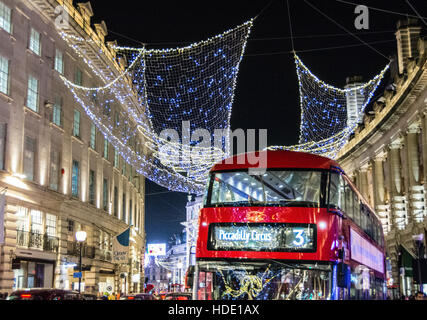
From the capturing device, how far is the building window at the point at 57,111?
107ft

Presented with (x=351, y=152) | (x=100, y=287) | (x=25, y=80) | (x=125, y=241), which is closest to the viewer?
(x=25, y=80)

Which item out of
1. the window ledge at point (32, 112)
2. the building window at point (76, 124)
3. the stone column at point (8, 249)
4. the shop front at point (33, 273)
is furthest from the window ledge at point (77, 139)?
the stone column at point (8, 249)

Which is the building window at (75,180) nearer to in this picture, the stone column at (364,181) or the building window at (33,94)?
the building window at (33,94)

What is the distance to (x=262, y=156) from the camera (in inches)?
632

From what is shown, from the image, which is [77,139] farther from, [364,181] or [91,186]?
[364,181]

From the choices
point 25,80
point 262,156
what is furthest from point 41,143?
point 262,156

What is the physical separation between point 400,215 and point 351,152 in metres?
13.6

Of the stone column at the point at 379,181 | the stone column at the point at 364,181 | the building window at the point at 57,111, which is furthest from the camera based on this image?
the stone column at the point at 364,181

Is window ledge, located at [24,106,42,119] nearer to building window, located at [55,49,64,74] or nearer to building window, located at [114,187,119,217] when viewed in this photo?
building window, located at [55,49,64,74]

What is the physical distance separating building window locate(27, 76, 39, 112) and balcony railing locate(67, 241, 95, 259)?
28.0 feet

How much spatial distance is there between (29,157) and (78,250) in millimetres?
8366

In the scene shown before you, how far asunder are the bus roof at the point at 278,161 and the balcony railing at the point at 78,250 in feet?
67.7

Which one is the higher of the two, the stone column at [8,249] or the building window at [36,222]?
the building window at [36,222]
